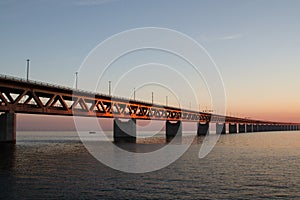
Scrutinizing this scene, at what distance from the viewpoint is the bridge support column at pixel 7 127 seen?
8194 cm

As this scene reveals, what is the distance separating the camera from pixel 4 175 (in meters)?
37.7

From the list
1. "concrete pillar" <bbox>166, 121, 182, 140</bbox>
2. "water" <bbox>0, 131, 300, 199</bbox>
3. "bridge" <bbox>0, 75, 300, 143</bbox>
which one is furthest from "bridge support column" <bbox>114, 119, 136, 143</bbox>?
"water" <bbox>0, 131, 300, 199</bbox>

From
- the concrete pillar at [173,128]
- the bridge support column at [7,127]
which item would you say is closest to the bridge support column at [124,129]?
the concrete pillar at [173,128]

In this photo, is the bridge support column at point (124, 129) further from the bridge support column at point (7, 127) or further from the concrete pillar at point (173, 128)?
the bridge support column at point (7, 127)

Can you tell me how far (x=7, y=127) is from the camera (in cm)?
8325

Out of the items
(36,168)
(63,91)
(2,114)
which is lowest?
(36,168)

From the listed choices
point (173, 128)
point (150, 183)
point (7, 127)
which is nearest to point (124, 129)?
point (173, 128)

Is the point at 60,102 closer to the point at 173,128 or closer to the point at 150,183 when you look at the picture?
the point at 150,183

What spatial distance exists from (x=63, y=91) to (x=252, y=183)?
73997mm

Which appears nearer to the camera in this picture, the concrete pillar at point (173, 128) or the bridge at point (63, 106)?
the bridge at point (63, 106)

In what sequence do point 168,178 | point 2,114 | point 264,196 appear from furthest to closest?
point 2,114 < point 168,178 < point 264,196

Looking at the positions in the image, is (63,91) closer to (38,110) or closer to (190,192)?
(38,110)

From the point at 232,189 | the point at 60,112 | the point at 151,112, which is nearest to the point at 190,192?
the point at 232,189

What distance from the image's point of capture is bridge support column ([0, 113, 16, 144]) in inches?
3226
